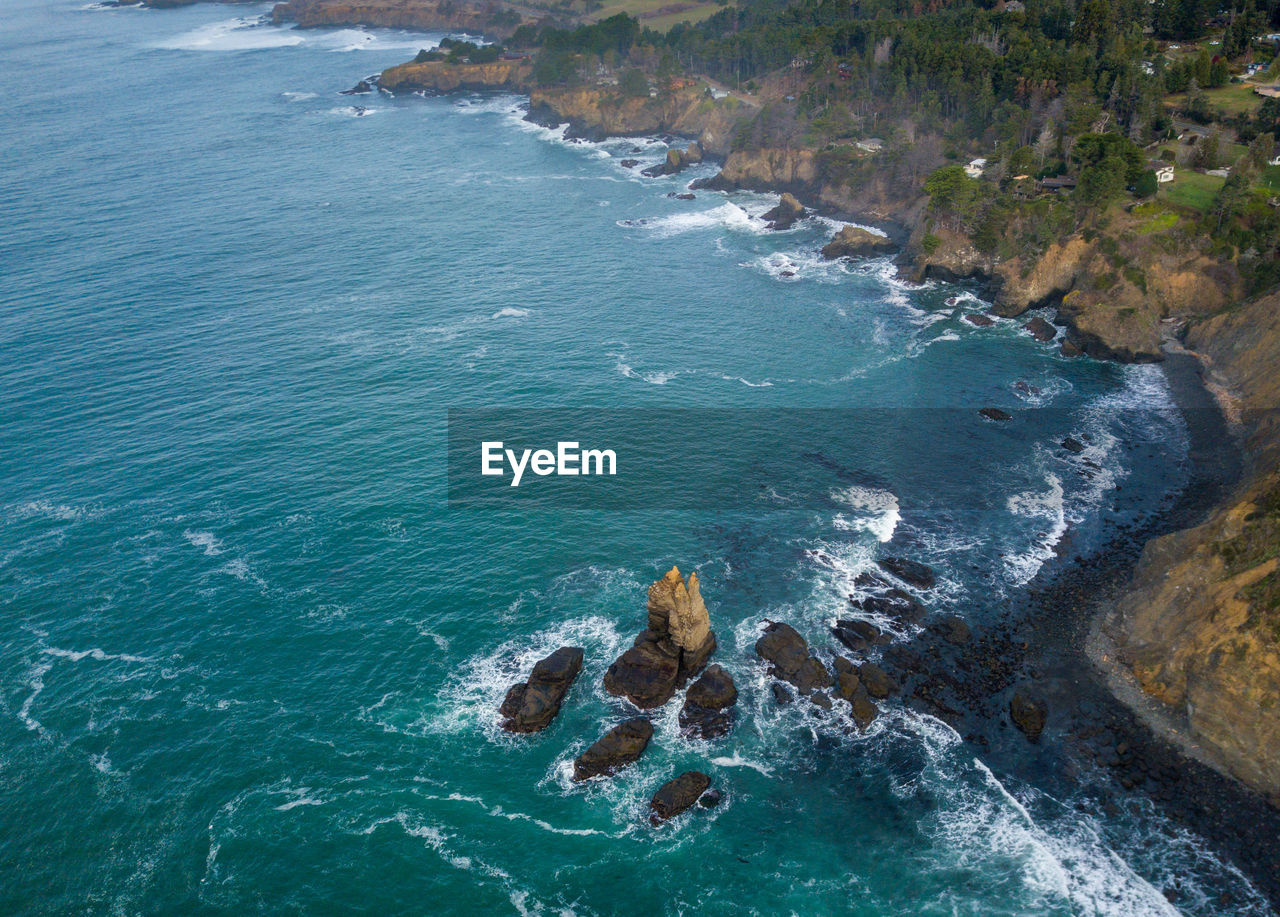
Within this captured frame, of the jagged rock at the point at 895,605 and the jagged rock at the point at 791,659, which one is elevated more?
the jagged rock at the point at 895,605

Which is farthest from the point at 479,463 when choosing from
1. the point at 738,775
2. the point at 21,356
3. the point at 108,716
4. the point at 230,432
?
the point at 21,356

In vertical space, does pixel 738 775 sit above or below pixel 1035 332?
below

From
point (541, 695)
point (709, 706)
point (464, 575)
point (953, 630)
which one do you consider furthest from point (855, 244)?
point (541, 695)

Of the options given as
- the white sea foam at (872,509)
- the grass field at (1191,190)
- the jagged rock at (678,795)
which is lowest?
the jagged rock at (678,795)

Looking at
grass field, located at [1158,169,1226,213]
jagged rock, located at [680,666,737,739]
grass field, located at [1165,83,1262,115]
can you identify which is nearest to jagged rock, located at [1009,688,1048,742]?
jagged rock, located at [680,666,737,739]

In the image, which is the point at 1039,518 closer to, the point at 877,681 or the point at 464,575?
the point at 877,681

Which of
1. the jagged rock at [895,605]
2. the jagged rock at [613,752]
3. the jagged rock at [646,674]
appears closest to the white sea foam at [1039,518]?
the jagged rock at [895,605]

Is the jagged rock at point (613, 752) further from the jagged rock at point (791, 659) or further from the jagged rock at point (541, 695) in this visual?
the jagged rock at point (791, 659)

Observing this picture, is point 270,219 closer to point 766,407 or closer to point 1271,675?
point 766,407
